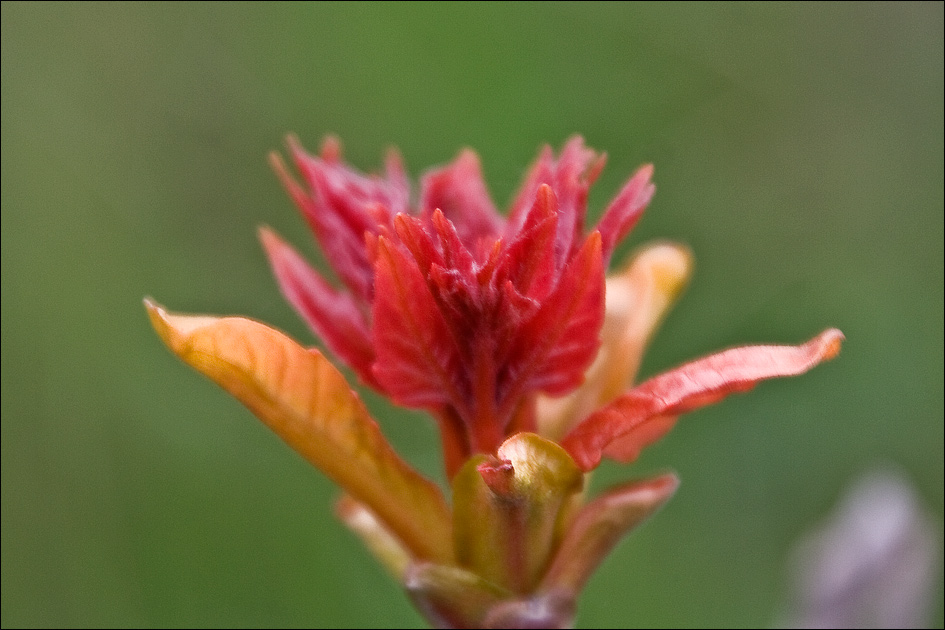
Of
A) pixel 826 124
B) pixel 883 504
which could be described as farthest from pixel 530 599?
pixel 826 124

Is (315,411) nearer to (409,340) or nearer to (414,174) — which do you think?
(409,340)

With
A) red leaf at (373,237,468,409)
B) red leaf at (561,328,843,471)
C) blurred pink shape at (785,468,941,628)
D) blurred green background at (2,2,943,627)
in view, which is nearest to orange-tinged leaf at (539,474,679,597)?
red leaf at (561,328,843,471)

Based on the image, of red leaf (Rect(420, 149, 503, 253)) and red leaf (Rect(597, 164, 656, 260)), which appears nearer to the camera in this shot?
red leaf (Rect(597, 164, 656, 260))

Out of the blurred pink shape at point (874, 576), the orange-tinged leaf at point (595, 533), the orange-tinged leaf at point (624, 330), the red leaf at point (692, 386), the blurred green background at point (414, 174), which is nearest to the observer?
the red leaf at point (692, 386)

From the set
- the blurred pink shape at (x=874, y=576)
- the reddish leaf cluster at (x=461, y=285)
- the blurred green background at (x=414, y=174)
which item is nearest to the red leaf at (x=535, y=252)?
the reddish leaf cluster at (x=461, y=285)

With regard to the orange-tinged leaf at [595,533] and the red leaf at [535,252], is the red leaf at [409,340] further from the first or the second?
the orange-tinged leaf at [595,533]

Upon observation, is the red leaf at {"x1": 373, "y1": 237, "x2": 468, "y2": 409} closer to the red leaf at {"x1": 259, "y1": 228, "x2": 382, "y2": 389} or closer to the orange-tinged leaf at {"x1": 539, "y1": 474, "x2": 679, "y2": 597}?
the red leaf at {"x1": 259, "y1": 228, "x2": 382, "y2": 389}
